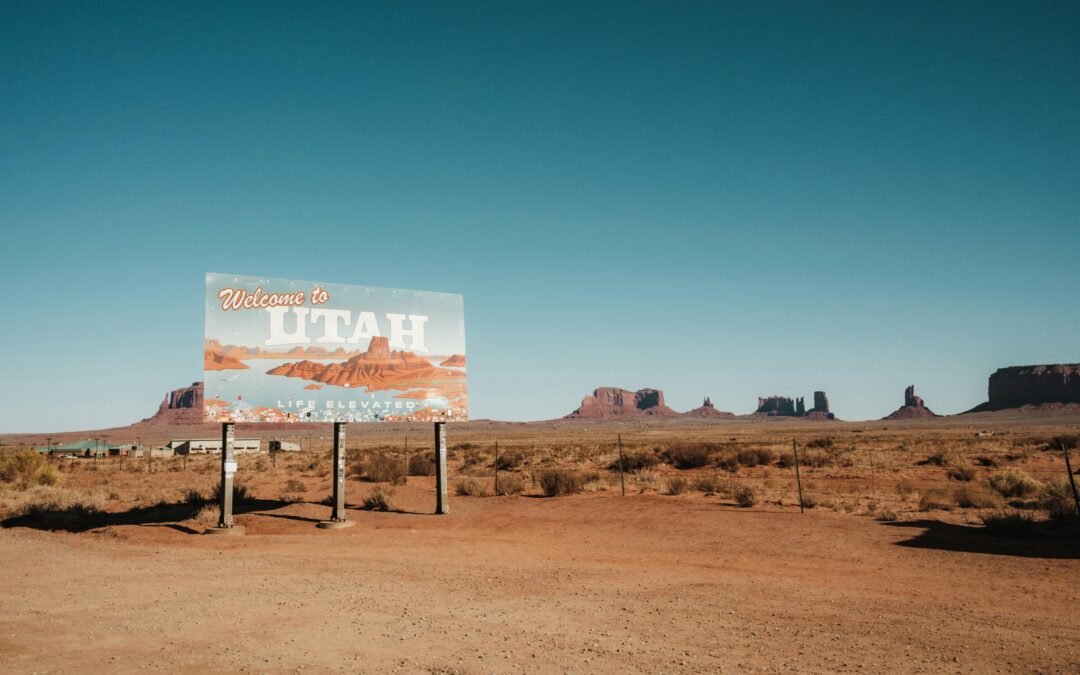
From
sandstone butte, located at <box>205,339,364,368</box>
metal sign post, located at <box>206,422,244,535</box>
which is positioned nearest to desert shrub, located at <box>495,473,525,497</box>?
sandstone butte, located at <box>205,339,364,368</box>

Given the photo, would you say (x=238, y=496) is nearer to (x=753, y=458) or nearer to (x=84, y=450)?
(x=753, y=458)

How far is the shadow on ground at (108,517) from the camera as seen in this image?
19797 millimetres

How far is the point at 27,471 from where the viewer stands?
1344 inches

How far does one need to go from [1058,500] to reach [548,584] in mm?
17287

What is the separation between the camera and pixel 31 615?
9.88 metres

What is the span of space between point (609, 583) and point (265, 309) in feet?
42.4

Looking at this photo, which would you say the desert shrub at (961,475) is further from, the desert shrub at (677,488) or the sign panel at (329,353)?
the sign panel at (329,353)

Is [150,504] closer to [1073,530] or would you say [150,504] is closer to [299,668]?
[299,668]

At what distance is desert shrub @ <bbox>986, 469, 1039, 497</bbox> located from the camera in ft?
81.1

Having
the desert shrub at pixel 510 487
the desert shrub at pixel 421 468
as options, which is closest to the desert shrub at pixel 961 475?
the desert shrub at pixel 510 487

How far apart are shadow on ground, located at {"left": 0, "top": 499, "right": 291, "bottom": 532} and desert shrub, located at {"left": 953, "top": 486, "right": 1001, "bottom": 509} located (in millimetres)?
21988

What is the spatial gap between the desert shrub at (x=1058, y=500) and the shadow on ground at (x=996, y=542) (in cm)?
129

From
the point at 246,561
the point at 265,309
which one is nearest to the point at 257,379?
the point at 265,309

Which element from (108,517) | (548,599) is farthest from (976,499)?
(108,517)
